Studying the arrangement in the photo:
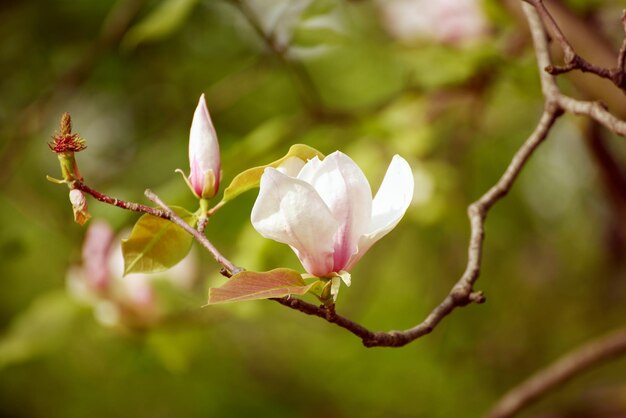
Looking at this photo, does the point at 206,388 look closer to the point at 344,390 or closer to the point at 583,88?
the point at 344,390

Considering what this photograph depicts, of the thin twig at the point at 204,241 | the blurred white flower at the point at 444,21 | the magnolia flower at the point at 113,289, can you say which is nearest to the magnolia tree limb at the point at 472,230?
the thin twig at the point at 204,241

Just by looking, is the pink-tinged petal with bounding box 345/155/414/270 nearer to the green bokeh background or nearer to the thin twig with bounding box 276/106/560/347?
the thin twig with bounding box 276/106/560/347

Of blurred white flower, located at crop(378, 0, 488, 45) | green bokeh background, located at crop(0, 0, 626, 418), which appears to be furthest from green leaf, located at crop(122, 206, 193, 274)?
blurred white flower, located at crop(378, 0, 488, 45)

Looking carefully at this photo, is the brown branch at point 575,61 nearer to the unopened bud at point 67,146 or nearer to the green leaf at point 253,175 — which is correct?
the green leaf at point 253,175

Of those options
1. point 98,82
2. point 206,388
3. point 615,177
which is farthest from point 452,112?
point 206,388

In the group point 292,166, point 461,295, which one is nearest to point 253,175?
point 292,166

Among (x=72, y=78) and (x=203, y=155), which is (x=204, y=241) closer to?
(x=203, y=155)

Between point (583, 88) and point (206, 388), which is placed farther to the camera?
point (206, 388)
